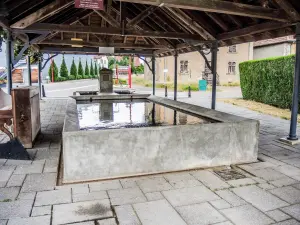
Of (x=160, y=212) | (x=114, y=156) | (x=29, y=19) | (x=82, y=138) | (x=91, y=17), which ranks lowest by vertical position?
(x=160, y=212)

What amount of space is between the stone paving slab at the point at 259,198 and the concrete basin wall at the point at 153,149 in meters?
0.83

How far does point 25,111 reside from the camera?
471 cm

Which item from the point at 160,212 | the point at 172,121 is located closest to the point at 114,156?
the point at 160,212

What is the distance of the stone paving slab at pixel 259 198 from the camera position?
9.29ft

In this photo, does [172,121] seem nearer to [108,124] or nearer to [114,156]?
[108,124]

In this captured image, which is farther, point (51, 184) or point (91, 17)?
point (91, 17)

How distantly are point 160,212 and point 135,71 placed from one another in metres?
39.7

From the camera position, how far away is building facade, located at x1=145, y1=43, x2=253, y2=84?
2569 cm

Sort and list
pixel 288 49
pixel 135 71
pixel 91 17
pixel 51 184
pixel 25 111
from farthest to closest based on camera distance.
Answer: pixel 135 71
pixel 288 49
pixel 91 17
pixel 25 111
pixel 51 184

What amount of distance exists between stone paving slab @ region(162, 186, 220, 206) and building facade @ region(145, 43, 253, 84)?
2273 centimetres

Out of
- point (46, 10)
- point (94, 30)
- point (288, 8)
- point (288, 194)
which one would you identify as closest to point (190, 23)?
point (94, 30)

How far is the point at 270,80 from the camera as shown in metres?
10.7

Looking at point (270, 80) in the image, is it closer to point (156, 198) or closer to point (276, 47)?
point (156, 198)

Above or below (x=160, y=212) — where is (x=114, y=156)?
above
